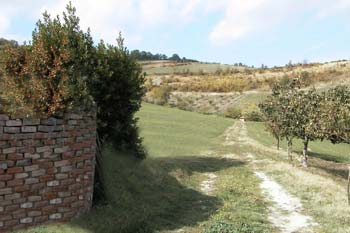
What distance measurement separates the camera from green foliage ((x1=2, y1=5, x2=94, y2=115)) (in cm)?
1080

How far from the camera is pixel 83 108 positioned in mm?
12211

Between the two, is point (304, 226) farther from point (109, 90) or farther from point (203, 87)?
point (203, 87)

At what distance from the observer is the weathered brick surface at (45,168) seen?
10.3 metres

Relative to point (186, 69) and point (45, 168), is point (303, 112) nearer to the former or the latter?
point (45, 168)

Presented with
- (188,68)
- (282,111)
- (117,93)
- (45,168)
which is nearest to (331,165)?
(282,111)

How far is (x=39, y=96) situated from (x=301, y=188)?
45.1 feet

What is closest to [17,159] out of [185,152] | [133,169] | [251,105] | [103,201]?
[103,201]

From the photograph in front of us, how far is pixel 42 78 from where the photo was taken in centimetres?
1123

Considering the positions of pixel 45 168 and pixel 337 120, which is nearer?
pixel 45 168

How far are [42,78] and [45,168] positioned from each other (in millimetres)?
2466

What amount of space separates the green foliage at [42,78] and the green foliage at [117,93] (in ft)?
19.2

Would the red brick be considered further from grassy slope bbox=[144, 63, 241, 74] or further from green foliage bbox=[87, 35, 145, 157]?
grassy slope bbox=[144, 63, 241, 74]

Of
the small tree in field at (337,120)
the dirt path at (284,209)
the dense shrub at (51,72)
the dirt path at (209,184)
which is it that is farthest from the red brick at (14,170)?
the small tree in field at (337,120)

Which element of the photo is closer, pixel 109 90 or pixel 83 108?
pixel 83 108
